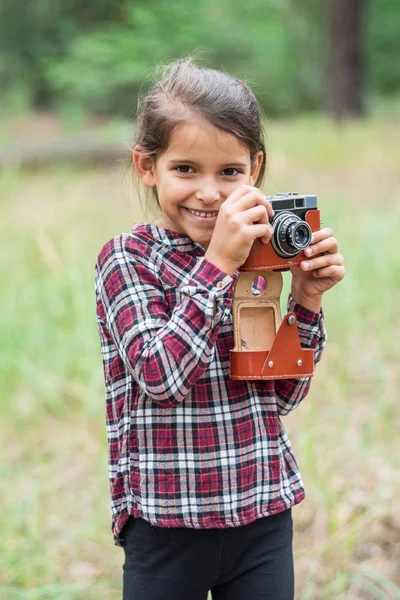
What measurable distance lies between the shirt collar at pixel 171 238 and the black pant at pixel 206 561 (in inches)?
19.7

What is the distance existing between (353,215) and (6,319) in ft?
7.52

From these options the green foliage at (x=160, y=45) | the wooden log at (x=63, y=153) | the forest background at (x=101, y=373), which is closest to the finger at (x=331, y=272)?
the forest background at (x=101, y=373)

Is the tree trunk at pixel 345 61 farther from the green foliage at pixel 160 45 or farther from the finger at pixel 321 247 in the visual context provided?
the finger at pixel 321 247

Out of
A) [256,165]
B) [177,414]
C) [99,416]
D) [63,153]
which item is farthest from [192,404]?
[63,153]

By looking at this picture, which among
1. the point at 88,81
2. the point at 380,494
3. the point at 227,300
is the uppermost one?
the point at 88,81

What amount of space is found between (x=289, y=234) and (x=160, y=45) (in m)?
11.8

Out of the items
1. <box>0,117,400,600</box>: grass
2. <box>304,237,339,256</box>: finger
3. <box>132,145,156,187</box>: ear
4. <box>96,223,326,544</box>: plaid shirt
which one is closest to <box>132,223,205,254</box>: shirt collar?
<box>96,223,326,544</box>: plaid shirt

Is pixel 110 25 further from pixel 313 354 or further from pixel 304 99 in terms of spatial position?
pixel 313 354

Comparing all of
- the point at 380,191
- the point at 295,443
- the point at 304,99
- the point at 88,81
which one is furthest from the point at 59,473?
the point at 304,99

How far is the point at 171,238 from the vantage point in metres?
1.48

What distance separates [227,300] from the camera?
1500 mm

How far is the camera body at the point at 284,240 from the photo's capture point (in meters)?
1.35

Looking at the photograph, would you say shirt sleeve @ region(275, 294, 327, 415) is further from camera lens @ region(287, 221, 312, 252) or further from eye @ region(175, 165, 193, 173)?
eye @ region(175, 165, 193, 173)

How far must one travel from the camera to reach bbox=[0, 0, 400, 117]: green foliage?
12641 mm
